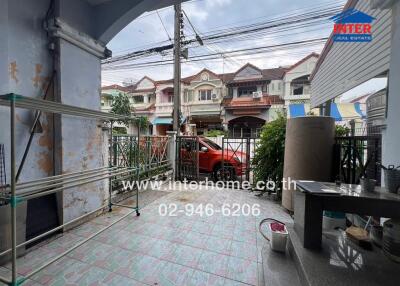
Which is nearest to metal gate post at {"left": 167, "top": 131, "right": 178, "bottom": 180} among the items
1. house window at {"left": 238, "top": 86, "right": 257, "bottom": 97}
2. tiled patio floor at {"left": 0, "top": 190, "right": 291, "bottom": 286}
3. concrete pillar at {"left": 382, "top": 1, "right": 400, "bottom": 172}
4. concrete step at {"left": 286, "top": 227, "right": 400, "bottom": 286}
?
tiled patio floor at {"left": 0, "top": 190, "right": 291, "bottom": 286}

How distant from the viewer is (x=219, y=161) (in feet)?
19.2

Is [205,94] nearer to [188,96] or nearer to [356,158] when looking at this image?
[188,96]

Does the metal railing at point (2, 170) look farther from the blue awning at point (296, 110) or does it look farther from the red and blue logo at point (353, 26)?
the blue awning at point (296, 110)

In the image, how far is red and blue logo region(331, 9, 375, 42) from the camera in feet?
10.1

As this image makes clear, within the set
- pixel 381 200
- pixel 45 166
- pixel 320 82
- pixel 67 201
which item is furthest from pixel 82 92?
pixel 320 82

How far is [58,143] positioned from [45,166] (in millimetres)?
319

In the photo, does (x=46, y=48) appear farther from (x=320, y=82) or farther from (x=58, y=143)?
(x=320, y=82)

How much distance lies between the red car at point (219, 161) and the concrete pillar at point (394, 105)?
3.47 m

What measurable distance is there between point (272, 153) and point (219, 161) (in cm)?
194

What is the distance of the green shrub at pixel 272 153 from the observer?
4109mm

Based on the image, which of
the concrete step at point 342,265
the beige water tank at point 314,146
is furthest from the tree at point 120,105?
the concrete step at point 342,265

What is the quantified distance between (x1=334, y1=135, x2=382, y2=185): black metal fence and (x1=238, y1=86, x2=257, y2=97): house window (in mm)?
11942

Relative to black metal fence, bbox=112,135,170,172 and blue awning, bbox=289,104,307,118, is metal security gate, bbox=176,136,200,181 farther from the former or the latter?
blue awning, bbox=289,104,307,118

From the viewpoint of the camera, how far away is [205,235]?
2670 millimetres
